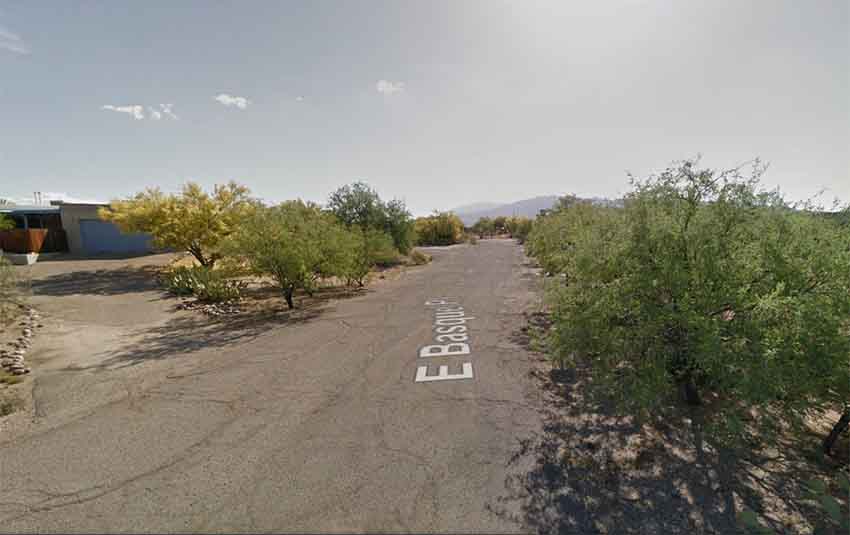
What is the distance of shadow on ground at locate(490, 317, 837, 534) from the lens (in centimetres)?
288

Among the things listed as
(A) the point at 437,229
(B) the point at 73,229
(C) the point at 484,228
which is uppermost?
(C) the point at 484,228

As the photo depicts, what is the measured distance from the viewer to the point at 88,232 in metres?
22.3

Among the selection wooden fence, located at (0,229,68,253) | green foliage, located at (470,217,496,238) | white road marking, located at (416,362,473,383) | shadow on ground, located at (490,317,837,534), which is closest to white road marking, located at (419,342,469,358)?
white road marking, located at (416,362,473,383)

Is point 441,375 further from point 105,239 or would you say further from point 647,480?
point 105,239

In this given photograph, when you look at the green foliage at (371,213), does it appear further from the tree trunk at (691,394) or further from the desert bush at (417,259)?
the tree trunk at (691,394)

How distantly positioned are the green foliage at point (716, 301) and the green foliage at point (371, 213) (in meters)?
19.6

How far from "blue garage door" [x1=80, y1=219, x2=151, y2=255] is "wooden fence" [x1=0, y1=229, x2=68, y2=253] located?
1.56 metres

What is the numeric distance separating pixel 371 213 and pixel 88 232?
19.5 metres

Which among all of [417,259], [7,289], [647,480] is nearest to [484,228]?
[417,259]

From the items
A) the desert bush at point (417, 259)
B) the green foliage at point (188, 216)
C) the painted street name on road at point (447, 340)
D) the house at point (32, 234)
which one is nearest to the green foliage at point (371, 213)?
the desert bush at point (417, 259)

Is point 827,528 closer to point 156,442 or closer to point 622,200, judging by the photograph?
point 622,200

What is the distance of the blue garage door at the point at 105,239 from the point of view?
22250mm

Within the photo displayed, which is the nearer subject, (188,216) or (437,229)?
(188,216)

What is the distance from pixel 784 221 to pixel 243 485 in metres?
6.83
